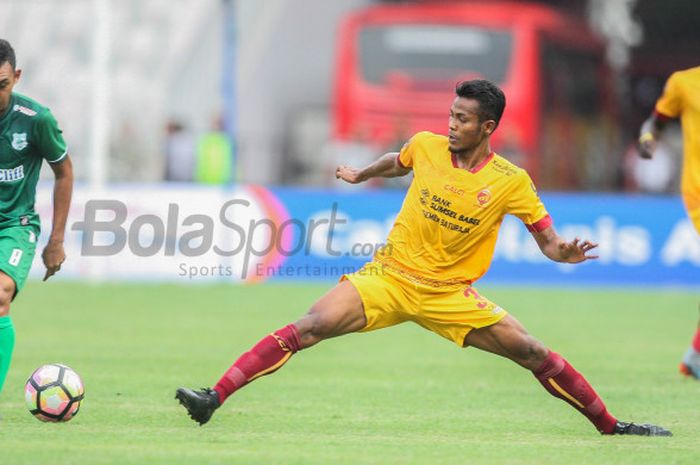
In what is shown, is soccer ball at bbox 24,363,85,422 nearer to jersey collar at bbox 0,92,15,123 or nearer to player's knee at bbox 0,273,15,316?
player's knee at bbox 0,273,15,316

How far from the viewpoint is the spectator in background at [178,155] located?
25531 mm

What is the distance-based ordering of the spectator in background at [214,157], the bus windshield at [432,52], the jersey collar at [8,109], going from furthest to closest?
the bus windshield at [432,52] < the spectator in background at [214,157] < the jersey collar at [8,109]

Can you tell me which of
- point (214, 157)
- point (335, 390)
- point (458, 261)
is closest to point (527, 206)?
point (458, 261)

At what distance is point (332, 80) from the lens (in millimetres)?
31625

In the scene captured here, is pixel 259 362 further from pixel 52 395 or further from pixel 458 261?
pixel 458 261

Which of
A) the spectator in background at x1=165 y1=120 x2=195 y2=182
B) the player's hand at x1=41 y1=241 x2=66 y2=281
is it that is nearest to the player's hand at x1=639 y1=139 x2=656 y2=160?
the player's hand at x1=41 y1=241 x2=66 y2=281

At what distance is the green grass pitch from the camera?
25.1ft

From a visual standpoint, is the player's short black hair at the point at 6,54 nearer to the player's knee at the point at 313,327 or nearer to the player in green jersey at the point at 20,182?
the player in green jersey at the point at 20,182

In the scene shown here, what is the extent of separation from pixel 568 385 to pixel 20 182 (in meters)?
3.59

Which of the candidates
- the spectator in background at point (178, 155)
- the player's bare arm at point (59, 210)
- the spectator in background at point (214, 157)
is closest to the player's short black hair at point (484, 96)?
the player's bare arm at point (59, 210)

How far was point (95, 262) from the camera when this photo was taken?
790 inches

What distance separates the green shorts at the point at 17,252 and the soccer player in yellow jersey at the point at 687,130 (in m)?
5.20

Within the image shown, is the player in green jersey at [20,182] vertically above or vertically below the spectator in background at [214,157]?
above

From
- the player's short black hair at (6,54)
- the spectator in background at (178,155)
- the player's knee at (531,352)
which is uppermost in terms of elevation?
the player's short black hair at (6,54)
